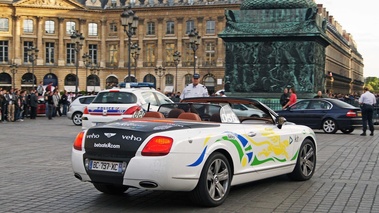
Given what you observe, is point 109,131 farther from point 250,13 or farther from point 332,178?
point 250,13

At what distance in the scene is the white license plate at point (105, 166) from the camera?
705 cm

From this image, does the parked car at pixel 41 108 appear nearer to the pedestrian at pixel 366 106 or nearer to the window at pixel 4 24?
the pedestrian at pixel 366 106

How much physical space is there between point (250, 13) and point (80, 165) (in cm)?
1454

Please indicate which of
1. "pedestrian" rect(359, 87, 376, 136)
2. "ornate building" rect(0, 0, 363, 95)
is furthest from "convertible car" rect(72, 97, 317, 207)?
"ornate building" rect(0, 0, 363, 95)

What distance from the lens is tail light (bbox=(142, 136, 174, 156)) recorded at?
6812 millimetres

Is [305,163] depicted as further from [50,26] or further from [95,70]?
[50,26]

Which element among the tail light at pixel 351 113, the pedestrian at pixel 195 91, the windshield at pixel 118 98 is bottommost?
the tail light at pixel 351 113

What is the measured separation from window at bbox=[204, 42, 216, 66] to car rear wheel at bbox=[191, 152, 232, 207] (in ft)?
264

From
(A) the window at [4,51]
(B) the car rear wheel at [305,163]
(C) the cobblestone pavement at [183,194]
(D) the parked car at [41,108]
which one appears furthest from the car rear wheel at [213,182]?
(A) the window at [4,51]

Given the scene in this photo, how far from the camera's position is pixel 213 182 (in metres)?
7.34

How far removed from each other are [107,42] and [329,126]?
2903 inches

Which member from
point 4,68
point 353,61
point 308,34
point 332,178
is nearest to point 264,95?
point 308,34

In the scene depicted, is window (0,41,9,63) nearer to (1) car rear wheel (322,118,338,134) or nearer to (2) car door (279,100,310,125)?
(2) car door (279,100,310,125)

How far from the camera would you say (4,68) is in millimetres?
87688
